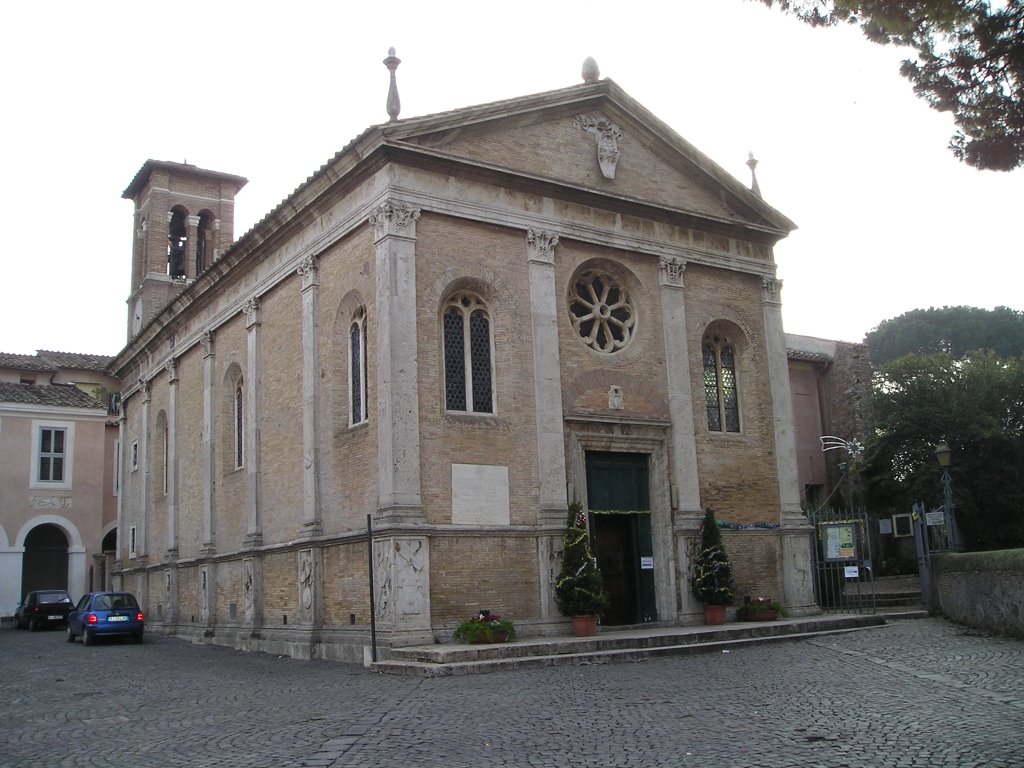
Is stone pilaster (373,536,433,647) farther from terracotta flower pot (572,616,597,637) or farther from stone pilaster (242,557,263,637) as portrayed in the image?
stone pilaster (242,557,263,637)

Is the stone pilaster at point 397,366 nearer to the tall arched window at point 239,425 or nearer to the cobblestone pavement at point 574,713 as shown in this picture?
the cobblestone pavement at point 574,713

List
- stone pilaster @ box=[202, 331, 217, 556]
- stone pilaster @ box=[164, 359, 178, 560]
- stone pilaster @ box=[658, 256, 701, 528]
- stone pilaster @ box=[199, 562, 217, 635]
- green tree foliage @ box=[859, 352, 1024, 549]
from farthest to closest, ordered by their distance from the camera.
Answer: green tree foliage @ box=[859, 352, 1024, 549]
stone pilaster @ box=[164, 359, 178, 560]
stone pilaster @ box=[202, 331, 217, 556]
stone pilaster @ box=[199, 562, 217, 635]
stone pilaster @ box=[658, 256, 701, 528]

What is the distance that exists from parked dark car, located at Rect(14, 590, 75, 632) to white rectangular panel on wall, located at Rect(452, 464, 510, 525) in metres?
20.3

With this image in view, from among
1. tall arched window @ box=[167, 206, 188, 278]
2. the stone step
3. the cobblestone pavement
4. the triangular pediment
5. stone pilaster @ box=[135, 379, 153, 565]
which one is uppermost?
tall arched window @ box=[167, 206, 188, 278]

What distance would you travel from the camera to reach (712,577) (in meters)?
19.7

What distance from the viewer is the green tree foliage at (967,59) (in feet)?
25.2

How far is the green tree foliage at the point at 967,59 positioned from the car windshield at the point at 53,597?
31.2m

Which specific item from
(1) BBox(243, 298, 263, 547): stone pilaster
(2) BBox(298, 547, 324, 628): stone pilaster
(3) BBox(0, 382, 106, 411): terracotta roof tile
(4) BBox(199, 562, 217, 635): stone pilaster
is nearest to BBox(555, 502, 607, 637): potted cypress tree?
(2) BBox(298, 547, 324, 628): stone pilaster

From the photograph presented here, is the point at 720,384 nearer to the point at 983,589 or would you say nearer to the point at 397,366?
the point at 983,589

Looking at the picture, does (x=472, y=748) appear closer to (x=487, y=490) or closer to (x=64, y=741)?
(x=64, y=741)

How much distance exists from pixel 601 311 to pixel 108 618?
13900mm

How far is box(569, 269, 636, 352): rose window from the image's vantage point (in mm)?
20531

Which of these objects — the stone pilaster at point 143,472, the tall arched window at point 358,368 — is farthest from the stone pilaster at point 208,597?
the tall arched window at point 358,368

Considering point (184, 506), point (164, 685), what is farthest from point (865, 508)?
point (164, 685)
